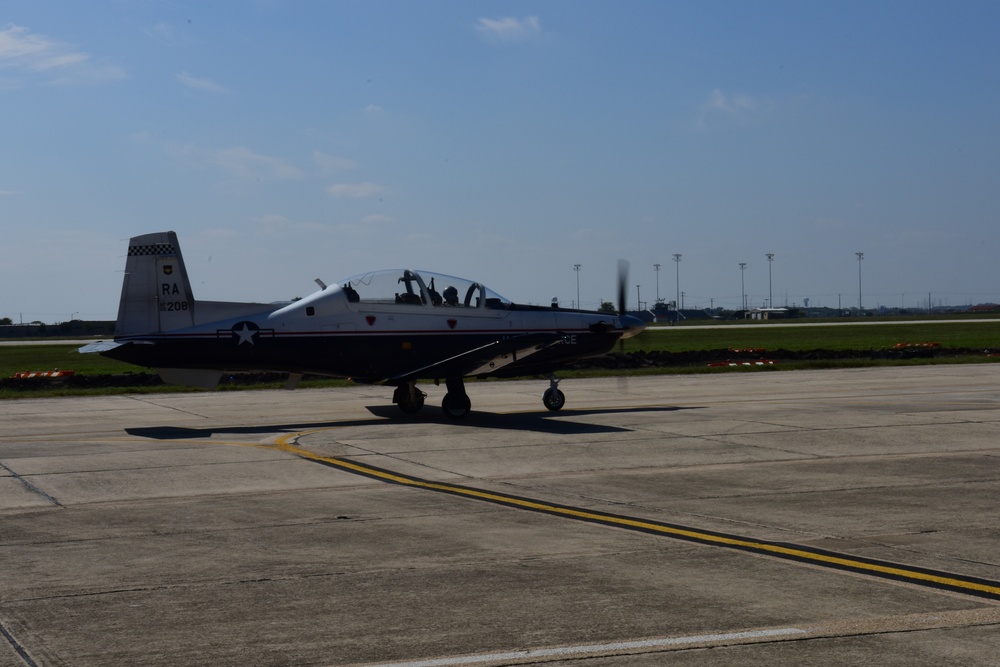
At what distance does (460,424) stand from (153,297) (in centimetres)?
652

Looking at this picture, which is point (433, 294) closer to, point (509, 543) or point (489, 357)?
point (489, 357)

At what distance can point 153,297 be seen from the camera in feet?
68.6

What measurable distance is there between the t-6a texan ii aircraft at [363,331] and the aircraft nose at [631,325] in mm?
27

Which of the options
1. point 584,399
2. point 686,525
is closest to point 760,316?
point 584,399

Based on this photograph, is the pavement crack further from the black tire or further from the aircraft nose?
the aircraft nose

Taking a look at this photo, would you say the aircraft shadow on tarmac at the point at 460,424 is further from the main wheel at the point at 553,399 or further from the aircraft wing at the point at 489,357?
the aircraft wing at the point at 489,357

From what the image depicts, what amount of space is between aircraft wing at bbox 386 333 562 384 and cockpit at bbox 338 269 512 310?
4.08 feet

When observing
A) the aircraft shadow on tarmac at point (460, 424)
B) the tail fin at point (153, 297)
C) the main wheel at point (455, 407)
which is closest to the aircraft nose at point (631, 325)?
the aircraft shadow on tarmac at point (460, 424)

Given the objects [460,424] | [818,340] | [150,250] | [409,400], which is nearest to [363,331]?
[409,400]

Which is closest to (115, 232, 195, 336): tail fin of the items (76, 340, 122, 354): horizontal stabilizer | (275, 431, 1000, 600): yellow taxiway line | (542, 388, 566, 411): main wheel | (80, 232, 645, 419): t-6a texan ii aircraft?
(80, 232, 645, 419): t-6a texan ii aircraft

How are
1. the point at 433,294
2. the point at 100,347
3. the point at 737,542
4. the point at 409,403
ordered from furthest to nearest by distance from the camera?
the point at 409,403 → the point at 433,294 → the point at 100,347 → the point at 737,542

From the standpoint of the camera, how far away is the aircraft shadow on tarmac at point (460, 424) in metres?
19.7

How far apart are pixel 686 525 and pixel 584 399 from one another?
1647cm

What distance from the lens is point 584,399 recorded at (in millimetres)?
26922
